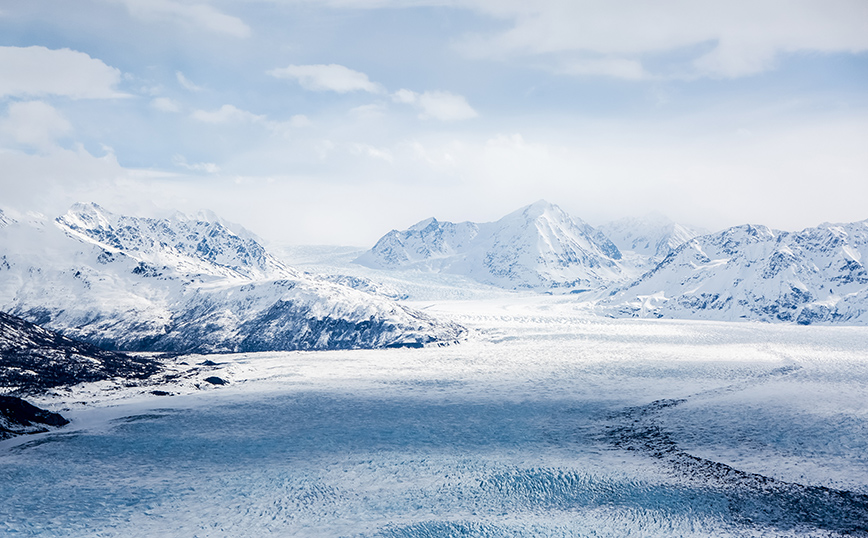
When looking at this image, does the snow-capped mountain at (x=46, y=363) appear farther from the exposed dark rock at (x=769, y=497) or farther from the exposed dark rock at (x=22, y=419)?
the exposed dark rock at (x=769, y=497)

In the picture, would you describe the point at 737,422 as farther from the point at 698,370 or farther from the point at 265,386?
the point at 265,386

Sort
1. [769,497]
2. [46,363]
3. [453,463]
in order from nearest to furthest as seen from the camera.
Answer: [769,497], [453,463], [46,363]

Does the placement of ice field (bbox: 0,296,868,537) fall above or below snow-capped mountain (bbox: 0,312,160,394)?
below

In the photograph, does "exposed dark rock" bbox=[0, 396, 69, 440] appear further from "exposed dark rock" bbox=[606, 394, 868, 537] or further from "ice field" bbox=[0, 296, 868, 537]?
"exposed dark rock" bbox=[606, 394, 868, 537]

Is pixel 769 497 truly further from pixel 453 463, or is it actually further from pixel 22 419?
pixel 22 419

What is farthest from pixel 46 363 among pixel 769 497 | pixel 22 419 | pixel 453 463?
pixel 769 497

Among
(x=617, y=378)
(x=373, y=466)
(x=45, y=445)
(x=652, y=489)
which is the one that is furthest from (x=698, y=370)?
(x=45, y=445)

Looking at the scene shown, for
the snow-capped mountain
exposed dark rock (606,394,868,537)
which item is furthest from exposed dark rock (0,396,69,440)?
exposed dark rock (606,394,868,537)
